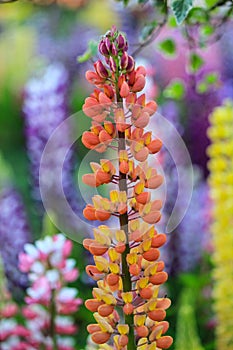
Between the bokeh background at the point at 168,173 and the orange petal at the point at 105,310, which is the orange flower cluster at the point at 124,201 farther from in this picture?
the bokeh background at the point at 168,173

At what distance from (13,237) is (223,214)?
40 centimetres

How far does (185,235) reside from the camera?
138 centimetres

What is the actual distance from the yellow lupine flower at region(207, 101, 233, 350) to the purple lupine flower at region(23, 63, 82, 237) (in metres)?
0.28

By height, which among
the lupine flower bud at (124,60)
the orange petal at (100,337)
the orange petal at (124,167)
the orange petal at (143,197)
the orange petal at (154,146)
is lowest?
the orange petal at (100,337)

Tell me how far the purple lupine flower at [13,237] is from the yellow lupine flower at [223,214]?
352 millimetres

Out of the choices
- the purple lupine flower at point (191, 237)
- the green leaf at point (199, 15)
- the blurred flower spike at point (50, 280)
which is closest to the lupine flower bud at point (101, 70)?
the green leaf at point (199, 15)

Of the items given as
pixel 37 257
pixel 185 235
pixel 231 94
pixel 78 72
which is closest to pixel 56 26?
pixel 78 72

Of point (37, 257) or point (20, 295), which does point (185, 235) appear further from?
point (37, 257)

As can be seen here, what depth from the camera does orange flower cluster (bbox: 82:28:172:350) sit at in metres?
0.48

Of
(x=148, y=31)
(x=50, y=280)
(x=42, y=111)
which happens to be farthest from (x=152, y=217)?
(x=42, y=111)

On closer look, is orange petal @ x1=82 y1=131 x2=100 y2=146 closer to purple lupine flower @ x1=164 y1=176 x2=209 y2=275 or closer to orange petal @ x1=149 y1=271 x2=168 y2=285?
orange petal @ x1=149 y1=271 x2=168 y2=285

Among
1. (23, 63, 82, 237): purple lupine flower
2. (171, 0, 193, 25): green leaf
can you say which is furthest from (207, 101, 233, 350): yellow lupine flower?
(171, 0, 193, 25): green leaf

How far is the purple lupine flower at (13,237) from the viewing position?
4.13 ft

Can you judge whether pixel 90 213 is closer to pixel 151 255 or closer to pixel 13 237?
pixel 151 255
